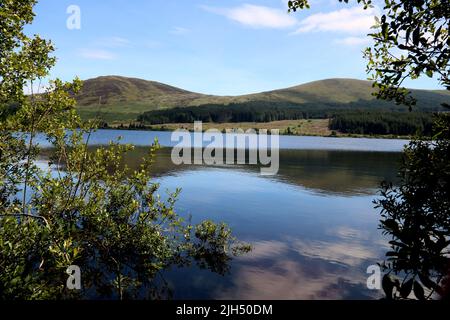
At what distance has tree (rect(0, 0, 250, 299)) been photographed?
1096 centimetres

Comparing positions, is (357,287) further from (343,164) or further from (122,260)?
(343,164)

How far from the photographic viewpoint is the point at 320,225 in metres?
37.0

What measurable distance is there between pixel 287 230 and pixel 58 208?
24.3 m

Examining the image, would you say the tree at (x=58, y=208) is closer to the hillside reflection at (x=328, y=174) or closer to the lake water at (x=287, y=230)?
the lake water at (x=287, y=230)

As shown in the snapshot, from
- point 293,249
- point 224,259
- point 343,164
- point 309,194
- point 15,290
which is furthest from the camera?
point 343,164

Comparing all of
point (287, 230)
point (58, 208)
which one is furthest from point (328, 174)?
point (58, 208)

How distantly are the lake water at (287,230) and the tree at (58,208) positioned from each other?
8.18 feet

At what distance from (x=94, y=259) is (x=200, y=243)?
8.44 m

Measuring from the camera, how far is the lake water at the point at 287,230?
22047 mm

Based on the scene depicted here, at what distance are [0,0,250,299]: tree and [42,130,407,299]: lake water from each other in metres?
2.49

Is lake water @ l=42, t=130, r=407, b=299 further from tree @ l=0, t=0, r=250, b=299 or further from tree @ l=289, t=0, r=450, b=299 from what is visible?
tree @ l=289, t=0, r=450, b=299

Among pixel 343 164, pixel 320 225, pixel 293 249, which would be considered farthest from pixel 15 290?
pixel 343 164

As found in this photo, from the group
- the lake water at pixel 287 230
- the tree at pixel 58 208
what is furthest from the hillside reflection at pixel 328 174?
the tree at pixel 58 208

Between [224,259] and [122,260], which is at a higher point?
[122,260]
